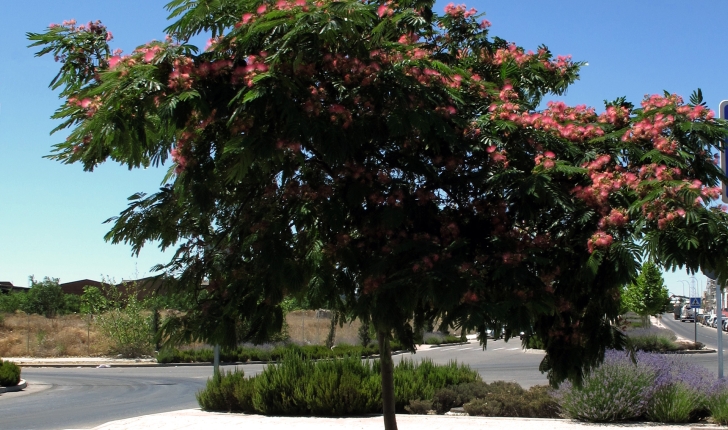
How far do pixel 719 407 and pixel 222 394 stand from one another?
27.7 ft

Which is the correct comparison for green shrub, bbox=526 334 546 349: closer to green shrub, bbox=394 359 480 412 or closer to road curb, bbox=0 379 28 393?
green shrub, bbox=394 359 480 412

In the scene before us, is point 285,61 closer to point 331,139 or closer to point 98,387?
point 331,139

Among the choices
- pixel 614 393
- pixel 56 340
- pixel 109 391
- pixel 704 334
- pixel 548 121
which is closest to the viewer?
pixel 548 121

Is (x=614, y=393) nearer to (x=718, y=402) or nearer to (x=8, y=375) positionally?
(x=718, y=402)

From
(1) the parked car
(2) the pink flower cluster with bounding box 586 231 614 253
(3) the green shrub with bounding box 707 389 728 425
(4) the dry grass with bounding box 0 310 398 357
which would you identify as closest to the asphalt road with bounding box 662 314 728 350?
(1) the parked car

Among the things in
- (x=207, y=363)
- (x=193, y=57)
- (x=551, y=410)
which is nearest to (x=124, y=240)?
(x=193, y=57)

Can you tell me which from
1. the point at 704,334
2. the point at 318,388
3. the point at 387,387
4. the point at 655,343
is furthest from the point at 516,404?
the point at 704,334

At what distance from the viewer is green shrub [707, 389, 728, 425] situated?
1170 centimetres

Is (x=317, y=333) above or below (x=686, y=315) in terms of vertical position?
below

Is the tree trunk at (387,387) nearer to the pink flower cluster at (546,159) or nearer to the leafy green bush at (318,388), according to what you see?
the pink flower cluster at (546,159)

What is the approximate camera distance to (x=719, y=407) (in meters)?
11.8

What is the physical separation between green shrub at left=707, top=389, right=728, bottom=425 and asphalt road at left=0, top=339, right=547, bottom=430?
806 cm

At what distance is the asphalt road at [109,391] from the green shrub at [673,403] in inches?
317

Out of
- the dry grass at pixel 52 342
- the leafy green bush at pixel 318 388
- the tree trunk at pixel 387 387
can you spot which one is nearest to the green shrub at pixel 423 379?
the leafy green bush at pixel 318 388
